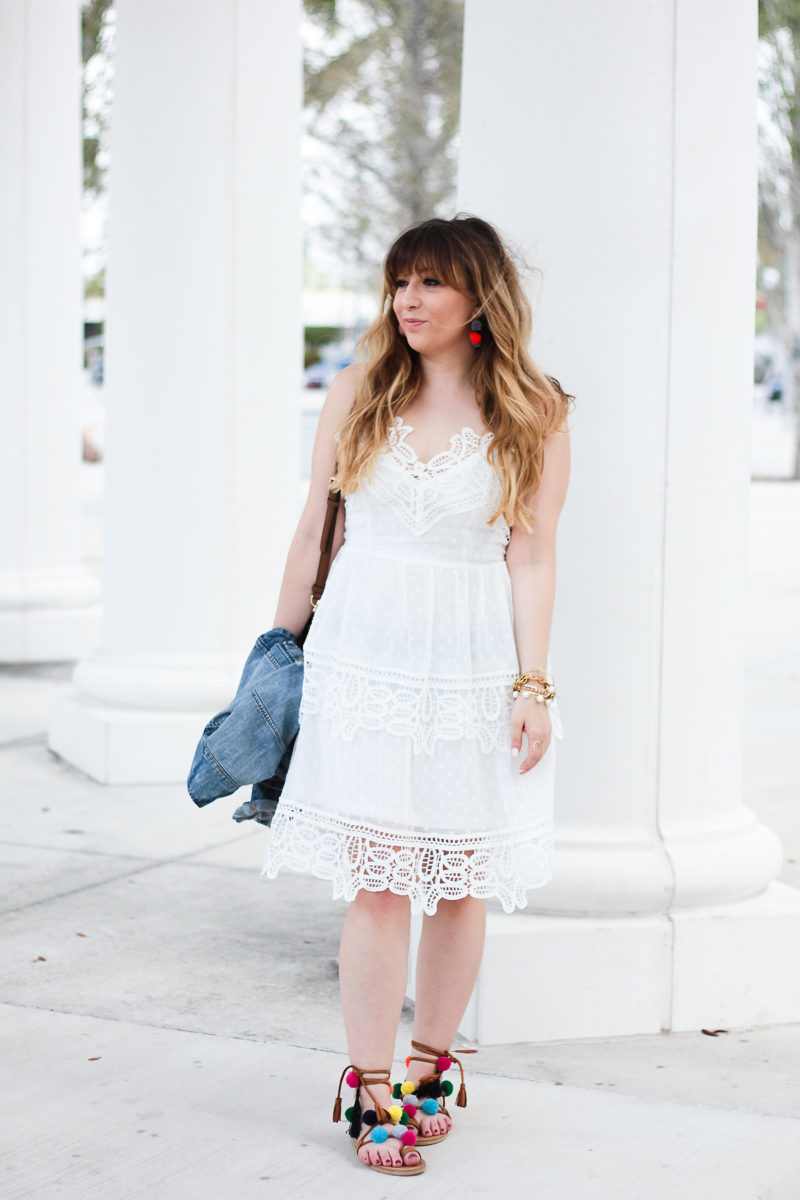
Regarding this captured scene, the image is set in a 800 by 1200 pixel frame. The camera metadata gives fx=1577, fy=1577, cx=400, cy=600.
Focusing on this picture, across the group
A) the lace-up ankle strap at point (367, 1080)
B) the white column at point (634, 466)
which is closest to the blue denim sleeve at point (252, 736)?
the lace-up ankle strap at point (367, 1080)

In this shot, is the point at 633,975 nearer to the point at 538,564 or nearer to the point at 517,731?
the point at 517,731

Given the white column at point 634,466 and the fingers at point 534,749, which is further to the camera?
the white column at point 634,466

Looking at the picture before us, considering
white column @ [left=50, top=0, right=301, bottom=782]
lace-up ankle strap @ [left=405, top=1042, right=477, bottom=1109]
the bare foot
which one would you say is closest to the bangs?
lace-up ankle strap @ [left=405, top=1042, right=477, bottom=1109]

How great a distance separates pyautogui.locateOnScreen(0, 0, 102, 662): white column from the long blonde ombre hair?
6.86 meters

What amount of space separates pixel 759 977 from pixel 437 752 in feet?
4.59

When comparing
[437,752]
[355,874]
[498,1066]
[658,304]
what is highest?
[658,304]

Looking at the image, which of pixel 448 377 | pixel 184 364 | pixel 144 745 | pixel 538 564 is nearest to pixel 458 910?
pixel 538 564

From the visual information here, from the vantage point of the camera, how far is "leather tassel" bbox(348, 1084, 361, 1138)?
3.13 metres

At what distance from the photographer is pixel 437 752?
3033 mm

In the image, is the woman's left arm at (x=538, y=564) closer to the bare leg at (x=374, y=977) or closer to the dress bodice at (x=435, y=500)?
the dress bodice at (x=435, y=500)

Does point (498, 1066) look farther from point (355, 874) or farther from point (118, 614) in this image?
point (118, 614)

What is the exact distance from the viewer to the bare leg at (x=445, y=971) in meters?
3.21

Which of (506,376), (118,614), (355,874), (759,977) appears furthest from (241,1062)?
(118,614)

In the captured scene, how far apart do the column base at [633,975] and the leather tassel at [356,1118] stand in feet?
2.25
